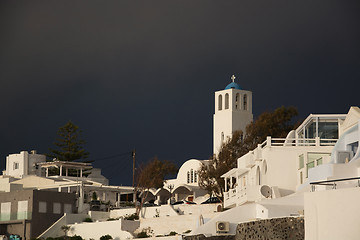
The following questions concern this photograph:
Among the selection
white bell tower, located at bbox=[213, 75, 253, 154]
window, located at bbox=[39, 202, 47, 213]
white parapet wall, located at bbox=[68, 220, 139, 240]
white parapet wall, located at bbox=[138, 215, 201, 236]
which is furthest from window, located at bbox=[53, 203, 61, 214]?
white bell tower, located at bbox=[213, 75, 253, 154]

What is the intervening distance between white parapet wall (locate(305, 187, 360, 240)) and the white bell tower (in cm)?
4227

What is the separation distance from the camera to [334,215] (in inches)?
946

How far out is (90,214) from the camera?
5734cm

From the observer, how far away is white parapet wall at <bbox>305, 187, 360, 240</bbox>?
23547 mm

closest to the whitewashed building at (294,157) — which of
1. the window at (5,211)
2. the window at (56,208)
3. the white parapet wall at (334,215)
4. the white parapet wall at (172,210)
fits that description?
the white parapet wall at (172,210)

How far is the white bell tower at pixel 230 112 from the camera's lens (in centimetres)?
6825

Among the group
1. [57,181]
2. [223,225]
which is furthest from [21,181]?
[223,225]

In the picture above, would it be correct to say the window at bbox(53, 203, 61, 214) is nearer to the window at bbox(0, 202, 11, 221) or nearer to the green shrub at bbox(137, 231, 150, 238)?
the window at bbox(0, 202, 11, 221)

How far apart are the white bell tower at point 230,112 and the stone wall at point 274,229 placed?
3507cm

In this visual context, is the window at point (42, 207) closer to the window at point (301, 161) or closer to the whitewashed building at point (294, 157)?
the whitewashed building at point (294, 157)

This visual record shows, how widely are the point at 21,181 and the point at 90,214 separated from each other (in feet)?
43.2

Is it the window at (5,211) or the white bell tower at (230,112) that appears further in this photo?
the white bell tower at (230,112)

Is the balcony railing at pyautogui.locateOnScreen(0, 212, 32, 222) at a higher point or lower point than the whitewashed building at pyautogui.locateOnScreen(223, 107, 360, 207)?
lower

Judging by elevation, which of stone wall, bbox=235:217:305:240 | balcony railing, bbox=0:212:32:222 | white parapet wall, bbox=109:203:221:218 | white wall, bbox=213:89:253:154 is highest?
white wall, bbox=213:89:253:154
